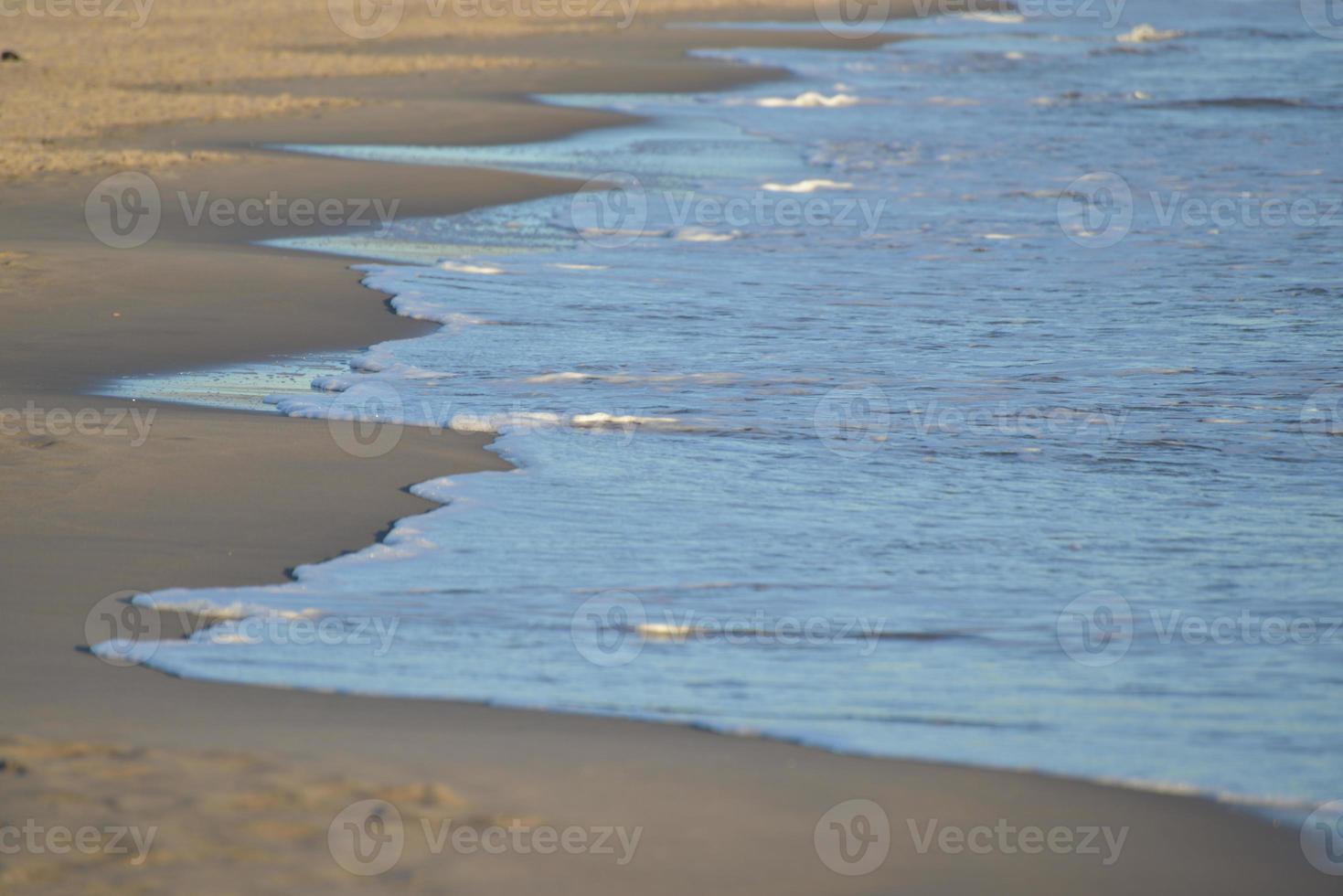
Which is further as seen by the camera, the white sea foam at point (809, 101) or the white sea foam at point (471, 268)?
the white sea foam at point (809, 101)

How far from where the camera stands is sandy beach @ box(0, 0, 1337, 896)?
11.0 feet

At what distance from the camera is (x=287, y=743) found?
388cm

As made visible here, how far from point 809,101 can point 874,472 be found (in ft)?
51.4

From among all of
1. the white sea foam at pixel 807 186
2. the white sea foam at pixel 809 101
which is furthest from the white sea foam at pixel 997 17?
the white sea foam at pixel 807 186

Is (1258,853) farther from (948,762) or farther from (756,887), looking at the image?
(756,887)

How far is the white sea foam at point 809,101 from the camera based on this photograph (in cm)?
2094

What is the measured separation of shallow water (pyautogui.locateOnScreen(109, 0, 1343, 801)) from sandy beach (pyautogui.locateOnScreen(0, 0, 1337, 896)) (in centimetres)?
18

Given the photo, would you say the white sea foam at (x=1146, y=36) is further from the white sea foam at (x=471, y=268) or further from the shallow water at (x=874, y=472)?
the white sea foam at (x=471, y=268)

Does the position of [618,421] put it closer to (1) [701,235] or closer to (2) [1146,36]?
(1) [701,235]

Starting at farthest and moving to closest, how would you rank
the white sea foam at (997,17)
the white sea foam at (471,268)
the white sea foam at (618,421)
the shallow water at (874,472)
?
the white sea foam at (997,17) < the white sea foam at (471,268) < the white sea foam at (618,421) < the shallow water at (874,472)

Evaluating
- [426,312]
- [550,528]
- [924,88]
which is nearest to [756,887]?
[550,528]

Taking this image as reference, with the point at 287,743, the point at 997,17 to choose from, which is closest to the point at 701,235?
the point at 287,743

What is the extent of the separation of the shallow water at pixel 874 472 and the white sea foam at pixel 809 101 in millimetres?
6577

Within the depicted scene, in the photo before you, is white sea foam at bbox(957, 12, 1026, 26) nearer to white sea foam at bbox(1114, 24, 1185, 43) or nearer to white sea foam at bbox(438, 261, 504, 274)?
white sea foam at bbox(1114, 24, 1185, 43)
